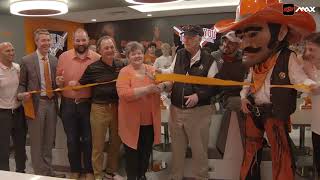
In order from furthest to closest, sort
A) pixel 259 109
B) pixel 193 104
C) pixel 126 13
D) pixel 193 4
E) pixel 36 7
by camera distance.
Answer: pixel 126 13
pixel 193 4
pixel 36 7
pixel 193 104
pixel 259 109

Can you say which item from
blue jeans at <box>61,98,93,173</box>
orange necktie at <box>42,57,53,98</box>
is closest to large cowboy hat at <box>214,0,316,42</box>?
blue jeans at <box>61,98,93,173</box>

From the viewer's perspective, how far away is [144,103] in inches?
119

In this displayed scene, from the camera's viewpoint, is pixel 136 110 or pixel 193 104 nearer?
pixel 193 104

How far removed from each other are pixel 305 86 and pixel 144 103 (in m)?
1.27

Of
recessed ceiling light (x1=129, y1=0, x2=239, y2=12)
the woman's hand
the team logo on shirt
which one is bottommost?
the woman's hand

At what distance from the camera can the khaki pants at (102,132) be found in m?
3.24

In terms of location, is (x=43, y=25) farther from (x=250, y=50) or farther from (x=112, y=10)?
(x=250, y=50)

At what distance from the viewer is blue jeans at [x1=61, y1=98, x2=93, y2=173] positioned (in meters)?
3.32

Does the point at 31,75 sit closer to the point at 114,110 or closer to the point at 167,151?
the point at 114,110

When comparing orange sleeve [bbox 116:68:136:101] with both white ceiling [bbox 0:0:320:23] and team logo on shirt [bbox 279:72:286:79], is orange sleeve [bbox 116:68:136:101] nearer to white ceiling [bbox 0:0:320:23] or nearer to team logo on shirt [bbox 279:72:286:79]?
team logo on shirt [bbox 279:72:286:79]

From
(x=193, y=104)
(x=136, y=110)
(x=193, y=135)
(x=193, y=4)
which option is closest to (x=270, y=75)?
(x=193, y=104)

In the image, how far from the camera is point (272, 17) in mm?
2289

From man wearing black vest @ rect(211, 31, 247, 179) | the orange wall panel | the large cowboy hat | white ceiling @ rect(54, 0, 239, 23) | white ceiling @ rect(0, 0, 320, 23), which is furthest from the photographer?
the orange wall panel

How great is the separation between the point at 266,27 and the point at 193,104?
2.78ft
